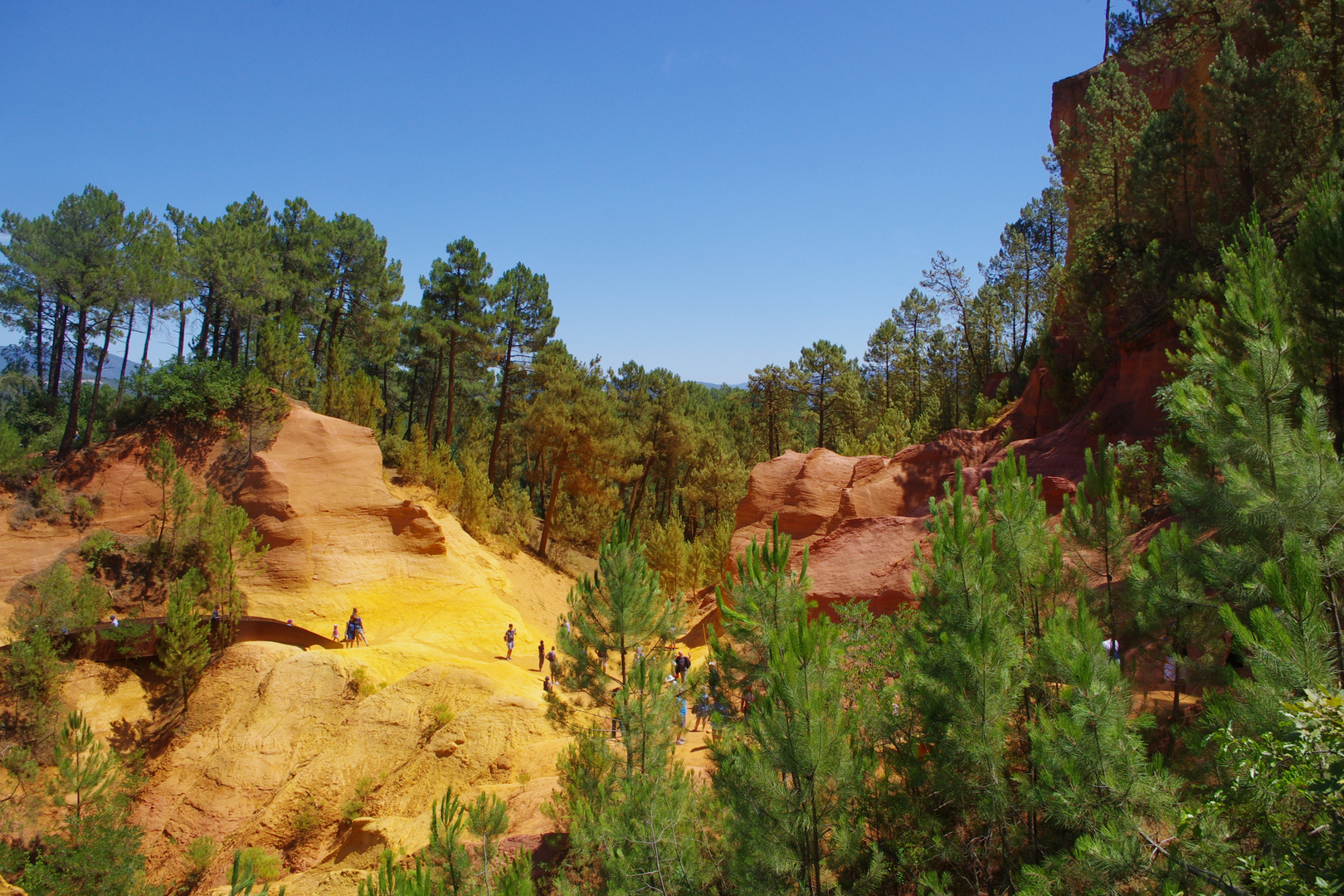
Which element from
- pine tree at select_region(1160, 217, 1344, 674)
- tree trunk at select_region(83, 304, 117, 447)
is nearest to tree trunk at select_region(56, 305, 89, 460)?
tree trunk at select_region(83, 304, 117, 447)

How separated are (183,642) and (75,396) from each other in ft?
42.8

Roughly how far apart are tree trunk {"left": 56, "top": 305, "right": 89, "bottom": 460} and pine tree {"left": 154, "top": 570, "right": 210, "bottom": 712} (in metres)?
11.7

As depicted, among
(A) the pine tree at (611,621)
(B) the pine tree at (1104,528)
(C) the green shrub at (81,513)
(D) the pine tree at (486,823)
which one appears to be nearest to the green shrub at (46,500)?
(C) the green shrub at (81,513)

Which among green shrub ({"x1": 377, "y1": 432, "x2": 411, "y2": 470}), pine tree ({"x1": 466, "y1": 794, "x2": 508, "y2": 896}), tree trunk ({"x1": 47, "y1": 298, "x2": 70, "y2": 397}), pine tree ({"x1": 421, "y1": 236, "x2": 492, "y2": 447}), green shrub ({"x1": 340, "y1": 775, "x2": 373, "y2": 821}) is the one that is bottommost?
green shrub ({"x1": 340, "y1": 775, "x2": 373, "y2": 821})

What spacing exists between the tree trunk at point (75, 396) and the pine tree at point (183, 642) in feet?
38.3

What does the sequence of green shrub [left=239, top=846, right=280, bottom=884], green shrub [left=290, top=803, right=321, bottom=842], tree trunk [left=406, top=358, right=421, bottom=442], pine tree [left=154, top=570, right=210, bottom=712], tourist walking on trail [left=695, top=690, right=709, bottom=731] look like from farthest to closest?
tree trunk [left=406, top=358, right=421, bottom=442]
pine tree [left=154, top=570, right=210, bottom=712]
green shrub [left=290, top=803, right=321, bottom=842]
green shrub [left=239, top=846, right=280, bottom=884]
tourist walking on trail [left=695, top=690, right=709, bottom=731]

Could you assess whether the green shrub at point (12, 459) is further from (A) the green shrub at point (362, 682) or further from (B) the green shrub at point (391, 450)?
(A) the green shrub at point (362, 682)

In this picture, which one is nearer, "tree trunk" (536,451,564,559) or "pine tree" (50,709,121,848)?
"pine tree" (50,709,121,848)

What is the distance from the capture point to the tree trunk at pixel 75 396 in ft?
92.6

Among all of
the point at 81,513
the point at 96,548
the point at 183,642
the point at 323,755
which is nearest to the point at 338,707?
the point at 323,755

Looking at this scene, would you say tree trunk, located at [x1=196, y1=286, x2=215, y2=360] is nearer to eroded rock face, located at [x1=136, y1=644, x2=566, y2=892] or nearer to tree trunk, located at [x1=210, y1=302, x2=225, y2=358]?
tree trunk, located at [x1=210, y1=302, x2=225, y2=358]

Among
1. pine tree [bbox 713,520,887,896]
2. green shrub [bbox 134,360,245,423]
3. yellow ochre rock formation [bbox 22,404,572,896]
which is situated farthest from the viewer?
green shrub [bbox 134,360,245,423]

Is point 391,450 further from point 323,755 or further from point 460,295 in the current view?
point 323,755

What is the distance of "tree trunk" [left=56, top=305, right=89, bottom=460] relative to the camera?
92.6 ft
